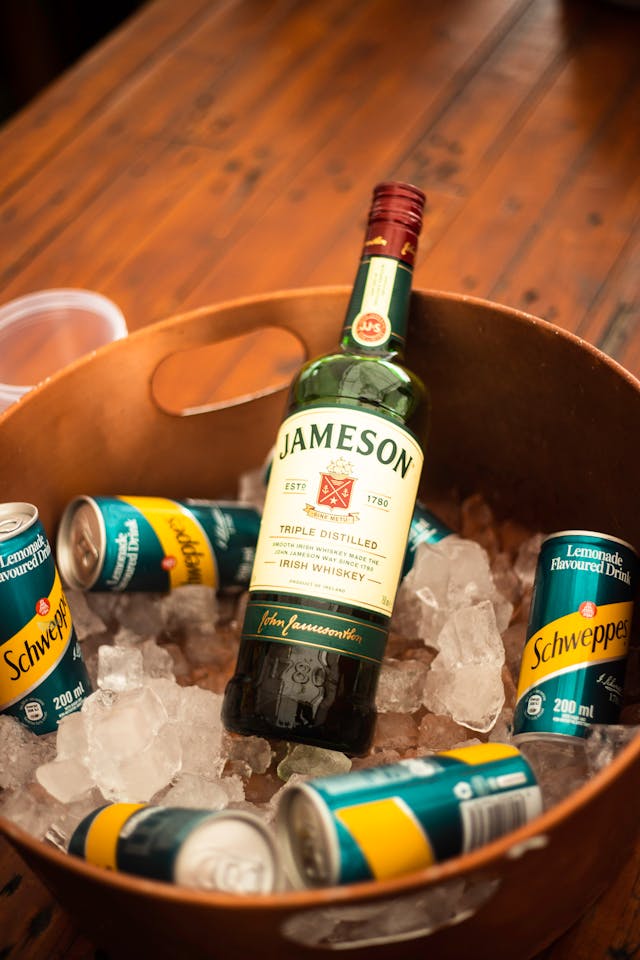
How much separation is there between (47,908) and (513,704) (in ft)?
1.57

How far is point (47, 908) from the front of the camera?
31.6 inches

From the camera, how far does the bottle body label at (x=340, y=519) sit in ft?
2.74

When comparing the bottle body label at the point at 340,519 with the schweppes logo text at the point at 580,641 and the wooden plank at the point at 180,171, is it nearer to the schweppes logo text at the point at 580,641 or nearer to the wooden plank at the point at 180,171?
the schweppes logo text at the point at 580,641

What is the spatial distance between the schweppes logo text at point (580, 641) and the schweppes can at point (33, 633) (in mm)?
427

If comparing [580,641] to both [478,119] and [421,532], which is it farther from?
[478,119]

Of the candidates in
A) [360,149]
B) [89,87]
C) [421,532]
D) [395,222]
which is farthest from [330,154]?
[421,532]

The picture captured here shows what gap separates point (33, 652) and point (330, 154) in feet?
3.27

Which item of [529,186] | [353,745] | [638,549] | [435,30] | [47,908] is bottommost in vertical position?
[47,908]

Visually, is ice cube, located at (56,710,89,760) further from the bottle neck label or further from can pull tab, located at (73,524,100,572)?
the bottle neck label

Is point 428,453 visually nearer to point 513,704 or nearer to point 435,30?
point 513,704

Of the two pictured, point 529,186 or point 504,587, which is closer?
point 504,587

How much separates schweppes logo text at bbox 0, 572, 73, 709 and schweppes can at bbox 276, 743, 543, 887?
298 millimetres

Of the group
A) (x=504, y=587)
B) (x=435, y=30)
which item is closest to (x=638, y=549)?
(x=504, y=587)

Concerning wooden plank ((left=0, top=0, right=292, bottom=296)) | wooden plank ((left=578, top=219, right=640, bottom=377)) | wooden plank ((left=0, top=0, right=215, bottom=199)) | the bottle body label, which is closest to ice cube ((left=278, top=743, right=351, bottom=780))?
the bottle body label
